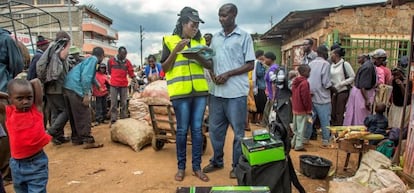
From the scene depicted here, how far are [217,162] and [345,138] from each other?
1.52 m

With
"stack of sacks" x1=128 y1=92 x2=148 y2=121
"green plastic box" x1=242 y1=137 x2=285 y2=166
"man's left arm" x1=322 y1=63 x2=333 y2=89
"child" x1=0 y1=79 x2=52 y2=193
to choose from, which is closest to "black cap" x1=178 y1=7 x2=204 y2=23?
"green plastic box" x1=242 y1=137 x2=285 y2=166

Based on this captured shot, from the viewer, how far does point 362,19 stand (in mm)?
8547

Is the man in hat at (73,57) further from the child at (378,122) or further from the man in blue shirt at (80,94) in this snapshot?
the child at (378,122)

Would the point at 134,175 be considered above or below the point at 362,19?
below

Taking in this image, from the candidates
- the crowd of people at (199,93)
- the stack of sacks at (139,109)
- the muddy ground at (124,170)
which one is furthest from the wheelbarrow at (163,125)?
the stack of sacks at (139,109)

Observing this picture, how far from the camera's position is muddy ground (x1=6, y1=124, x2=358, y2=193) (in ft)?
11.3

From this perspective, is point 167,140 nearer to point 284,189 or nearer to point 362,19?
point 284,189

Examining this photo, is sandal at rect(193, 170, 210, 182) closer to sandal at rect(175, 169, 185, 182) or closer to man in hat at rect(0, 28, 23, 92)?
sandal at rect(175, 169, 185, 182)

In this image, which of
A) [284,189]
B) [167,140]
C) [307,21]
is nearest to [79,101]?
[167,140]

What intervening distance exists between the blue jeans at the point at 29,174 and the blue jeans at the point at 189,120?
1.46 metres

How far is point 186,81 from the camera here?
3486 millimetres

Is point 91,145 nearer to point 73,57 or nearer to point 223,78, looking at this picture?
point 73,57

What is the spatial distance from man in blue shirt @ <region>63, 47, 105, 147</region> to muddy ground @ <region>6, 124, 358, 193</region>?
0.29 m

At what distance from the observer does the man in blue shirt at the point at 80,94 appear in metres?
5.08
